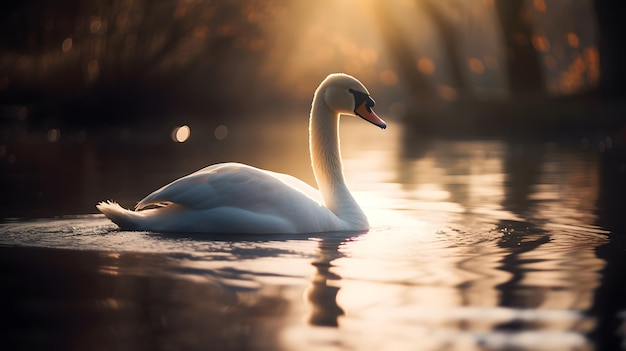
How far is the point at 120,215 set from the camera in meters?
8.81

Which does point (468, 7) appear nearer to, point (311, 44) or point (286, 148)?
point (311, 44)

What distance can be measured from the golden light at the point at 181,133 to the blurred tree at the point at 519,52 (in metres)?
8.17

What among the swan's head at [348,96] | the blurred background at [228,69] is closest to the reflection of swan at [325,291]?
the swan's head at [348,96]

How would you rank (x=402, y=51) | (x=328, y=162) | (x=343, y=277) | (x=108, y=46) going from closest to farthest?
(x=343, y=277), (x=328, y=162), (x=108, y=46), (x=402, y=51)

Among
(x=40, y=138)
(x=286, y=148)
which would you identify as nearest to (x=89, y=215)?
(x=286, y=148)

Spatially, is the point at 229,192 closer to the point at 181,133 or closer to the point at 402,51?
the point at 181,133

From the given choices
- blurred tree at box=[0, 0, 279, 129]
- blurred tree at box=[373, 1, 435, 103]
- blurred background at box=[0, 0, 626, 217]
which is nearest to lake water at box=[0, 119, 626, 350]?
blurred background at box=[0, 0, 626, 217]

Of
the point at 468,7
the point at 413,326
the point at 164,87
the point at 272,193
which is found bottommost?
the point at 413,326

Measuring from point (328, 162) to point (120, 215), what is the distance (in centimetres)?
209

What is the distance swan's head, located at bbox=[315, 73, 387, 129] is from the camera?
1005cm

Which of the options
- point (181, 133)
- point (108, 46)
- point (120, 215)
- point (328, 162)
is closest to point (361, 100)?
point (328, 162)

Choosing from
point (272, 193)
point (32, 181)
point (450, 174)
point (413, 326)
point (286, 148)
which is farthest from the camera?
point (286, 148)

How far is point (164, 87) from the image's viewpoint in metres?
32.0

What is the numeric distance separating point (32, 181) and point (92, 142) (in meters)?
10.3
